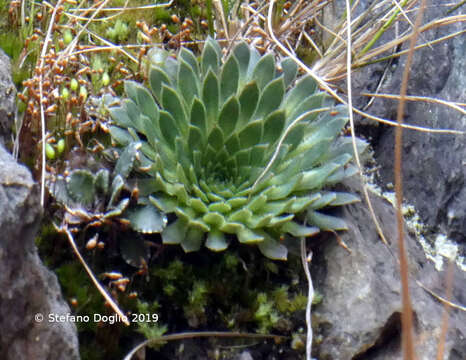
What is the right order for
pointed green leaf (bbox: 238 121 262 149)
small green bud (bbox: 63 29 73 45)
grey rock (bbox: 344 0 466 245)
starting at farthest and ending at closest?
grey rock (bbox: 344 0 466 245) → small green bud (bbox: 63 29 73 45) → pointed green leaf (bbox: 238 121 262 149)

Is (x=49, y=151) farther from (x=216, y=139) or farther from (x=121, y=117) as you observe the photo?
(x=216, y=139)

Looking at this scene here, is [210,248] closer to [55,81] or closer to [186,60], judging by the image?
[186,60]

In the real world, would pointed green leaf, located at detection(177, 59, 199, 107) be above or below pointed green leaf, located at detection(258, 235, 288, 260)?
above

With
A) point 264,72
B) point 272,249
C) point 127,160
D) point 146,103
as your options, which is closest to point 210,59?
point 264,72

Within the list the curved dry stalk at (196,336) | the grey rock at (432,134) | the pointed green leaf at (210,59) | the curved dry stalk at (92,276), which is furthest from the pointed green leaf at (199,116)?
the grey rock at (432,134)

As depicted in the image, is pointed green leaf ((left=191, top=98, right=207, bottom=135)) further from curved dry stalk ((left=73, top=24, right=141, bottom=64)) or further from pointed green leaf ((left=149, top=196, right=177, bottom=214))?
curved dry stalk ((left=73, top=24, right=141, bottom=64))

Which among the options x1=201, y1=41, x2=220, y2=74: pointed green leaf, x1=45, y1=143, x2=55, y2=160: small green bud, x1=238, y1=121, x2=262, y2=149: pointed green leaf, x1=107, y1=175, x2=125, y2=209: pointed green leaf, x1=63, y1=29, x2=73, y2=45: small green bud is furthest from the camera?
x1=63, y1=29, x2=73, y2=45: small green bud

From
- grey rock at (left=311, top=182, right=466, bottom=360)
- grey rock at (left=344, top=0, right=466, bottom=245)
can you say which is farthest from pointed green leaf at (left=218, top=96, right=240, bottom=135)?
grey rock at (left=344, top=0, right=466, bottom=245)

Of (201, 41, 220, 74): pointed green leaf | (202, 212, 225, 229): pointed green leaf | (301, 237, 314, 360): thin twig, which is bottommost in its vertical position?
(301, 237, 314, 360): thin twig
